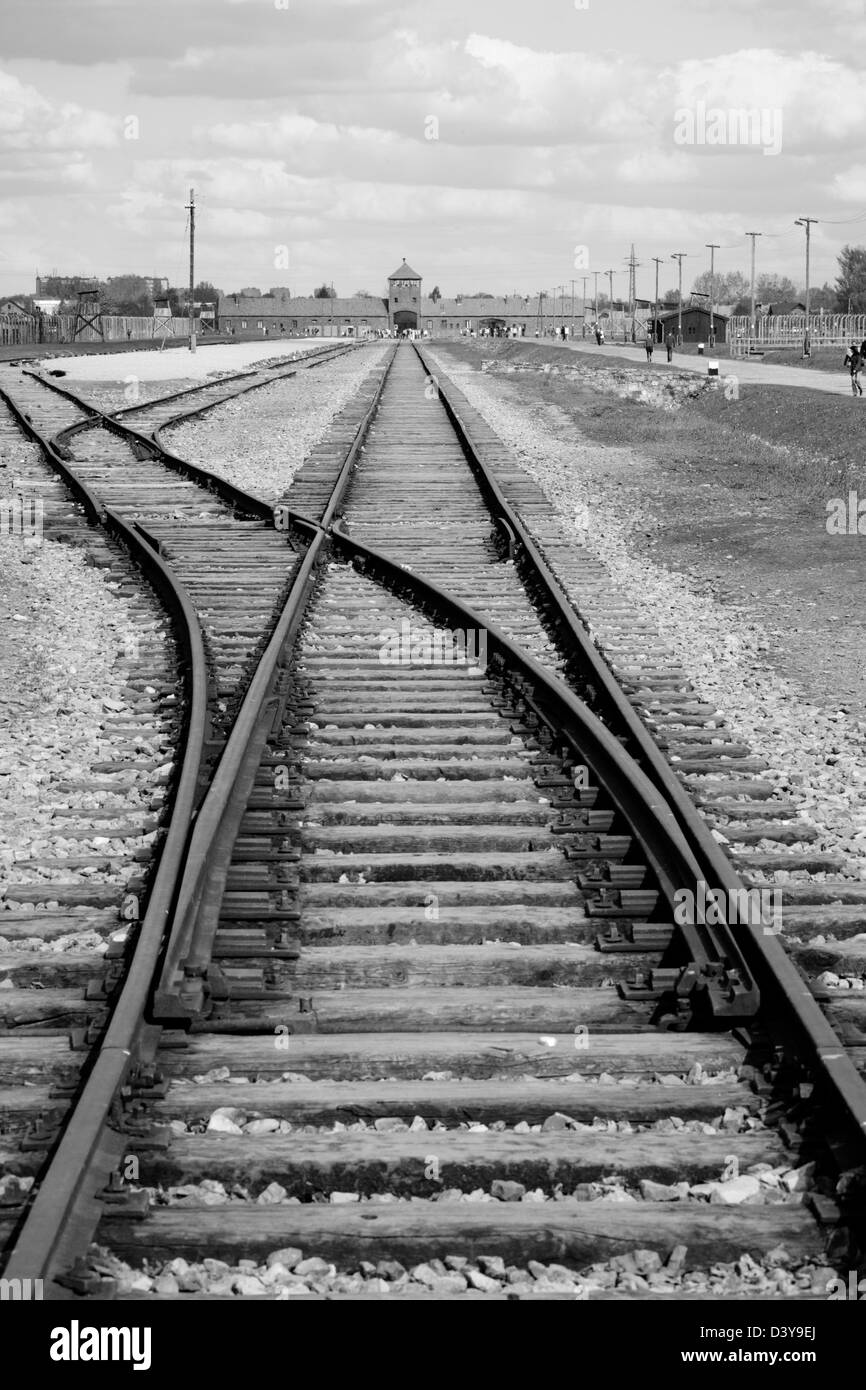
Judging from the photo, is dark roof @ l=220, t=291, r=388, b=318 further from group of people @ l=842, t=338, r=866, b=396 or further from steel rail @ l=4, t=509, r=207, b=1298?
steel rail @ l=4, t=509, r=207, b=1298

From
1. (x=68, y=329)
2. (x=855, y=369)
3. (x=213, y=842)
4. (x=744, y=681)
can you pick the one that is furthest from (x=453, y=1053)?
(x=68, y=329)

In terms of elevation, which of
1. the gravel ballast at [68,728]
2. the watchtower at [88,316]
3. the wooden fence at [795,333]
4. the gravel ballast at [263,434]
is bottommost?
the gravel ballast at [68,728]

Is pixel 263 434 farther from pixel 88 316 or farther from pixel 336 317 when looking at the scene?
pixel 336 317

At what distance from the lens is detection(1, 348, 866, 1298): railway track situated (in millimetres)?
3701

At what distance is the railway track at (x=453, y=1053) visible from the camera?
146 inches

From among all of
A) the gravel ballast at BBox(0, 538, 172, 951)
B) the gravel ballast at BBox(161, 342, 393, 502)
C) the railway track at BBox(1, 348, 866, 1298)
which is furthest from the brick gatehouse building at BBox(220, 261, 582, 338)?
the railway track at BBox(1, 348, 866, 1298)

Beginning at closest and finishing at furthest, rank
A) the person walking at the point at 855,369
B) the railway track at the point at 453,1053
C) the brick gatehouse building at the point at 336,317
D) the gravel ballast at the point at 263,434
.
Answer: the railway track at the point at 453,1053 < the gravel ballast at the point at 263,434 < the person walking at the point at 855,369 < the brick gatehouse building at the point at 336,317

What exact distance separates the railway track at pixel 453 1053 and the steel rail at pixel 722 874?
0.6 inches

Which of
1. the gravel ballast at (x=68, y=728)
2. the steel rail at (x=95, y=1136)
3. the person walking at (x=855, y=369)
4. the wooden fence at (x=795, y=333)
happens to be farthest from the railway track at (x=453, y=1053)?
the wooden fence at (x=795, y=333)

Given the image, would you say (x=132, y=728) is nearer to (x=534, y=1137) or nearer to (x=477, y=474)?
(x=534, y=1137)

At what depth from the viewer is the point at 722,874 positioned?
5480 millimetres

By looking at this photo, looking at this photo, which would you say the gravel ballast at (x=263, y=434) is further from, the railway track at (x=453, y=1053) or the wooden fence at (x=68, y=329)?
the wooden fence at (x=68, y=329)

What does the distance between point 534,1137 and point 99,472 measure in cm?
1716
